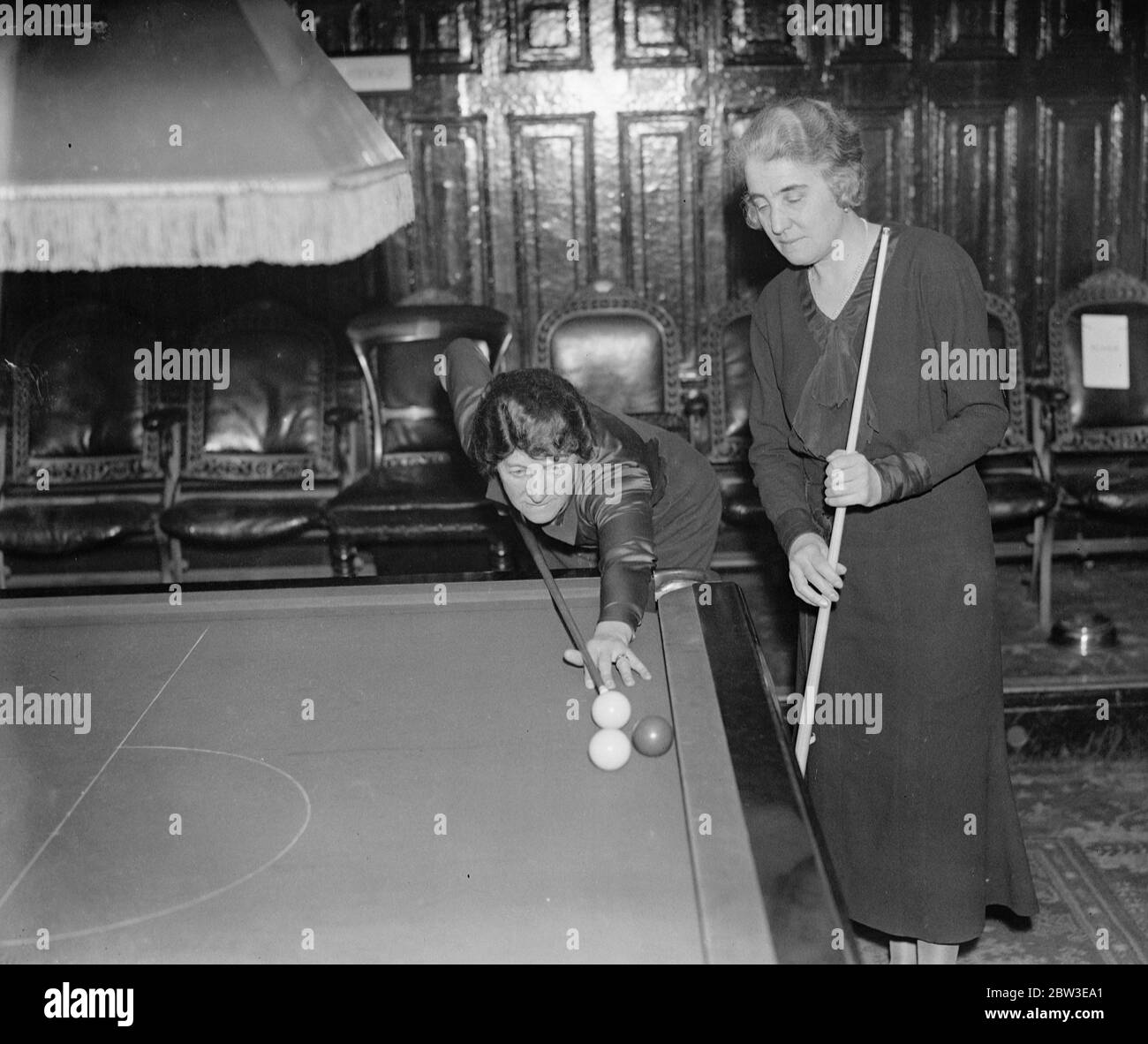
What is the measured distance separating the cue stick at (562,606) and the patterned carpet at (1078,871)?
1.12m

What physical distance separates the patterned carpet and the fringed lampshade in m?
2.03

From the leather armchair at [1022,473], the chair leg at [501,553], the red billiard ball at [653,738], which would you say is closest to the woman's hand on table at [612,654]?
the red billiard ball at [653,738]

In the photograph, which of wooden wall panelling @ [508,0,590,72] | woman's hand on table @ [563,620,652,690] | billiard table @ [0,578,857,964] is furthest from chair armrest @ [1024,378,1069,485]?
woman's hand on table @ [563,620,652,690]

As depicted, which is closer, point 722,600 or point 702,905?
point 702,905

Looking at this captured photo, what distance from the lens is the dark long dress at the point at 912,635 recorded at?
231 centimetres

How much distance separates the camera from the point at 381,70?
5.57 metres

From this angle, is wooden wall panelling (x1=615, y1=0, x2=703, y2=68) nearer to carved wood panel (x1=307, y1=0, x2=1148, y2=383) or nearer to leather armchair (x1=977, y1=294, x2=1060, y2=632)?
carved wood panel (x1=307, y1=0, x2=1148, y2=383)

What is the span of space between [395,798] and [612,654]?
53 cm

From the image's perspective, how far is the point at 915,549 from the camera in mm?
2367

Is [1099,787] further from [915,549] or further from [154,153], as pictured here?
[154,153]

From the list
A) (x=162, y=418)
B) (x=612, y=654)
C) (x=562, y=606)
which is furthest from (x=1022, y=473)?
(x=162, y=418)
